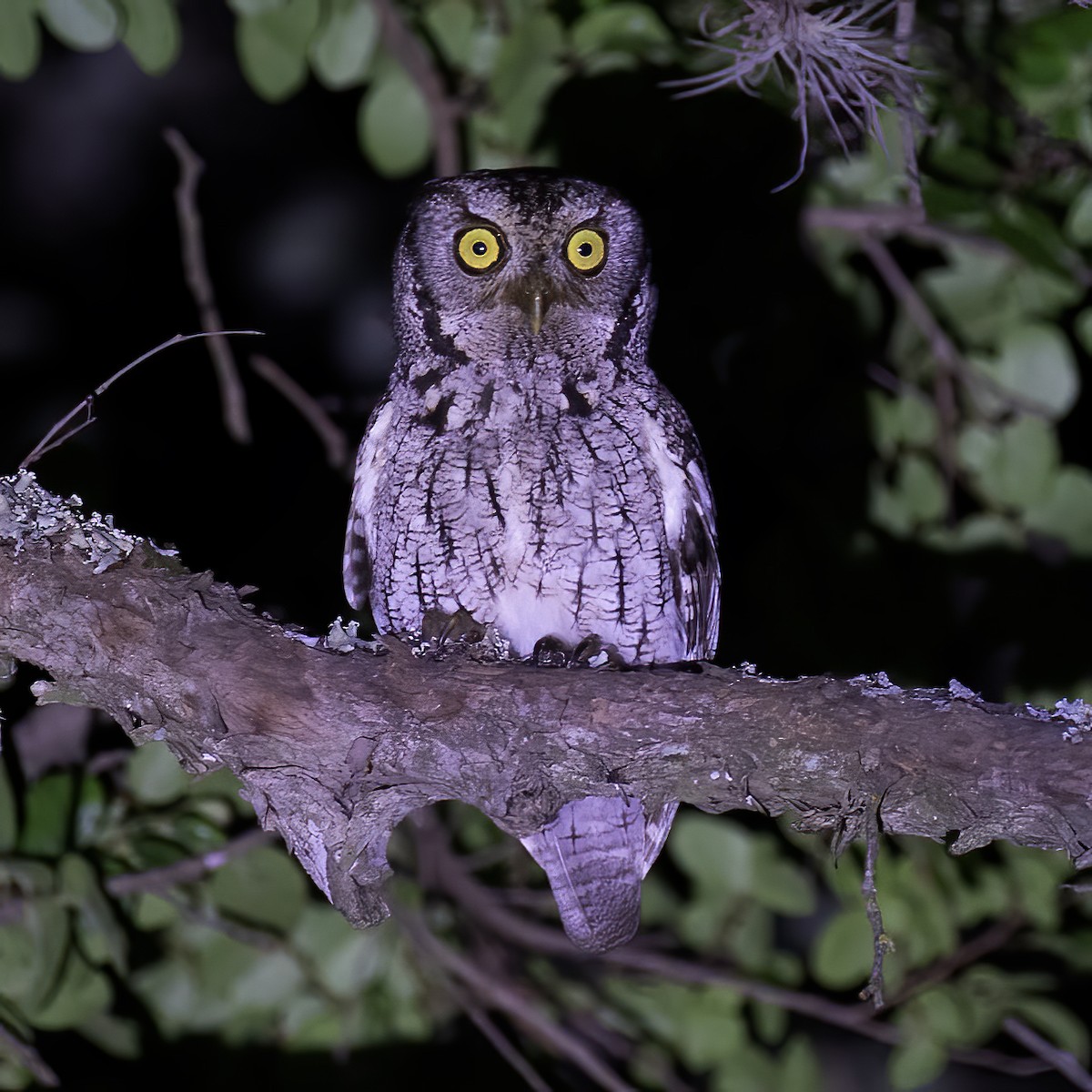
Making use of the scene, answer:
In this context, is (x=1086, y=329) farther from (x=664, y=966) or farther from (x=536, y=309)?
(x=664, y=966)

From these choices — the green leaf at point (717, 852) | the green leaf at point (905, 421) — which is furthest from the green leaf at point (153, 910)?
the green leaf at point (905, 421)

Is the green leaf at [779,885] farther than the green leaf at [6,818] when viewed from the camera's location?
Yes

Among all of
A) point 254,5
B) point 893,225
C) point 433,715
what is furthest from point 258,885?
point 893,225

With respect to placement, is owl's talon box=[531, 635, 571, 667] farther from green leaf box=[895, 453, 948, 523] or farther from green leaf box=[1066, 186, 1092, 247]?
green leaf box=[1066, 186, 1092, 247]

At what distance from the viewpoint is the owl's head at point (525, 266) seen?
4.71ft

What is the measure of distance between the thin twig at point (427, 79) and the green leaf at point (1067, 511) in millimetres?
1237

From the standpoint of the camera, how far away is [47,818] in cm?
160

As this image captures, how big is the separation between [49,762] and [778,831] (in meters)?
1.41

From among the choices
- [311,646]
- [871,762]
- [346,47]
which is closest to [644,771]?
[871,762]

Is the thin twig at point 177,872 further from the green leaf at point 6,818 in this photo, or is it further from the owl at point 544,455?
the owl at point 544,455

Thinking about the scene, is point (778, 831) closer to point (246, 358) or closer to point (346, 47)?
point (246, 358)

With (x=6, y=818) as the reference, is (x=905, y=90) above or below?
above

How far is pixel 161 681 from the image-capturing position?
1.11 meters

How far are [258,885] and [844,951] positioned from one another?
0.97m
